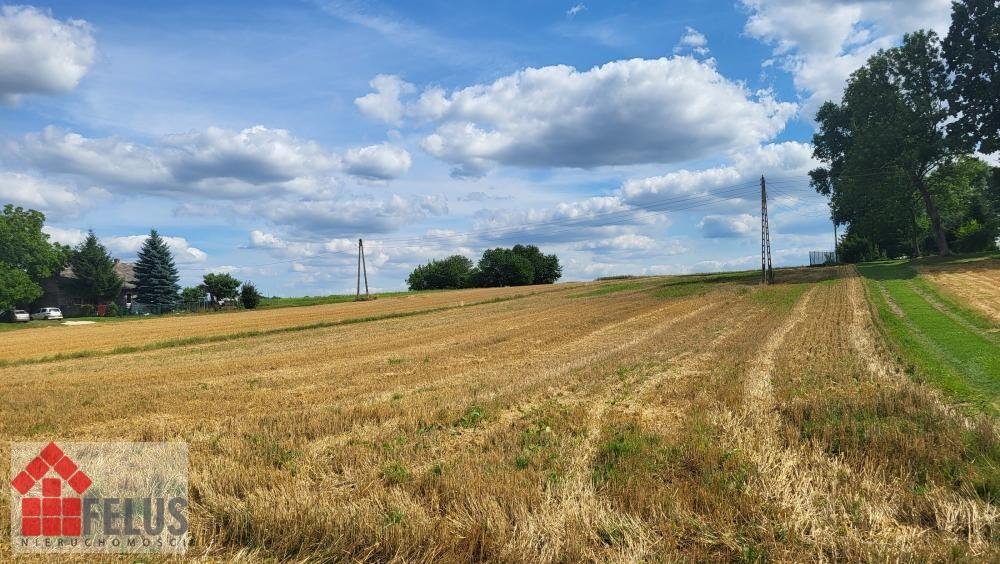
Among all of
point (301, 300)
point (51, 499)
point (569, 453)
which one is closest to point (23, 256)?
point (301, 300)

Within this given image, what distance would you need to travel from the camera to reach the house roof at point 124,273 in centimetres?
8231

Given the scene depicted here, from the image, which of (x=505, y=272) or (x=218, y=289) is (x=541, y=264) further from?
(x=218, y=289)

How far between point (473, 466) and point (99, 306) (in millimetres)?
89349

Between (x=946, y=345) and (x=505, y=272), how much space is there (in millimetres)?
100780

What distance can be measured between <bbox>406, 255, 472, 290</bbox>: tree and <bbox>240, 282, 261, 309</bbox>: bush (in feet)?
139

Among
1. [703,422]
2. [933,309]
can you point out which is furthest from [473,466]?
[933,309]

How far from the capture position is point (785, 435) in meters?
8.16

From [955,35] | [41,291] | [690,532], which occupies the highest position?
[955,35]

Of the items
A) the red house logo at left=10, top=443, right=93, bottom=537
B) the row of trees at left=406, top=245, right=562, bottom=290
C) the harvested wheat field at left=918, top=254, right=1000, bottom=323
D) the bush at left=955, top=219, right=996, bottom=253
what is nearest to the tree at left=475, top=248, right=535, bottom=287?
the row of trees at left=406, top=245, right=562, bottom=290

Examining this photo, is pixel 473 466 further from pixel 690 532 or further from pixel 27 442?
pixel 27 442

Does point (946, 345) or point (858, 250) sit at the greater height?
point (858, 250)

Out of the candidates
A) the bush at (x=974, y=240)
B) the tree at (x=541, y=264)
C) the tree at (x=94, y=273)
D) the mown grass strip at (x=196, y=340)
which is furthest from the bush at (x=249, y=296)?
the bush at (x=974, y=240)

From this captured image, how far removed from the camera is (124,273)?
3666 inches

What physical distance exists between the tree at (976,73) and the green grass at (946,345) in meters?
27.0
